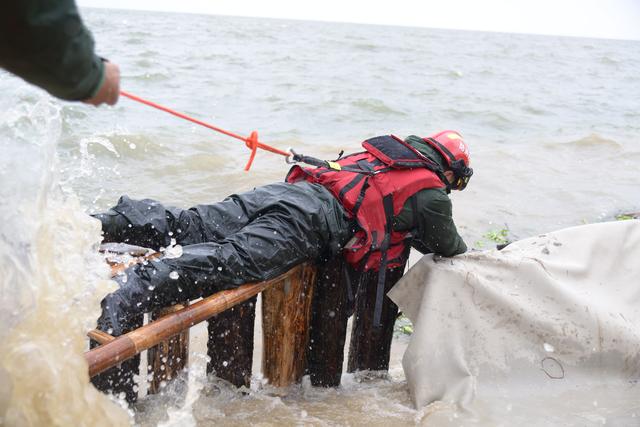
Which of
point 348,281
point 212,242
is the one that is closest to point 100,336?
point 212,242

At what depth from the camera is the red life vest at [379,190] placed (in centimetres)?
387

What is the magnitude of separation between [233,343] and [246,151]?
8603 millimetres

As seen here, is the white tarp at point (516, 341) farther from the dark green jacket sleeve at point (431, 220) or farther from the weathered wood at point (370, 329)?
the weathered wood at point (370, 329)

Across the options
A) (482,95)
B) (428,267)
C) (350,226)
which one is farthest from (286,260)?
(482,95)

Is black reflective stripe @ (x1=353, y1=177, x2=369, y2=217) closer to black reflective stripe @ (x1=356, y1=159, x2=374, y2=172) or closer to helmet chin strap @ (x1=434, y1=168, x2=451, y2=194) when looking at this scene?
black reflective stripe @ (x1=356, y1=159, x2=374, y2=172)

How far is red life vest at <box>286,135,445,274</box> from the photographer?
12.7ft

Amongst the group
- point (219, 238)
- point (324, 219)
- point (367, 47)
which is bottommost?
point (367, 47)

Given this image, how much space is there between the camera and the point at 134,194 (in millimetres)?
9102

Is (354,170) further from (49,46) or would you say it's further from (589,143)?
(589,143)

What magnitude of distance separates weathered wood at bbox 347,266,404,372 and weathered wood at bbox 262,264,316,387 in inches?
14.5

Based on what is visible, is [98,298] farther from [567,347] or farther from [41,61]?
[567,347]

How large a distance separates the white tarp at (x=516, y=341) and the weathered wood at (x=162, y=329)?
37.7 inches

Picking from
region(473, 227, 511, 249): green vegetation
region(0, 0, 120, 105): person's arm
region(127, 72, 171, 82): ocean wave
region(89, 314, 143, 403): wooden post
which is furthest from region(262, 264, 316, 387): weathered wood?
region(127, 72, 171, 82): ocean wave

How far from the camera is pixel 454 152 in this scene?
424 cm
